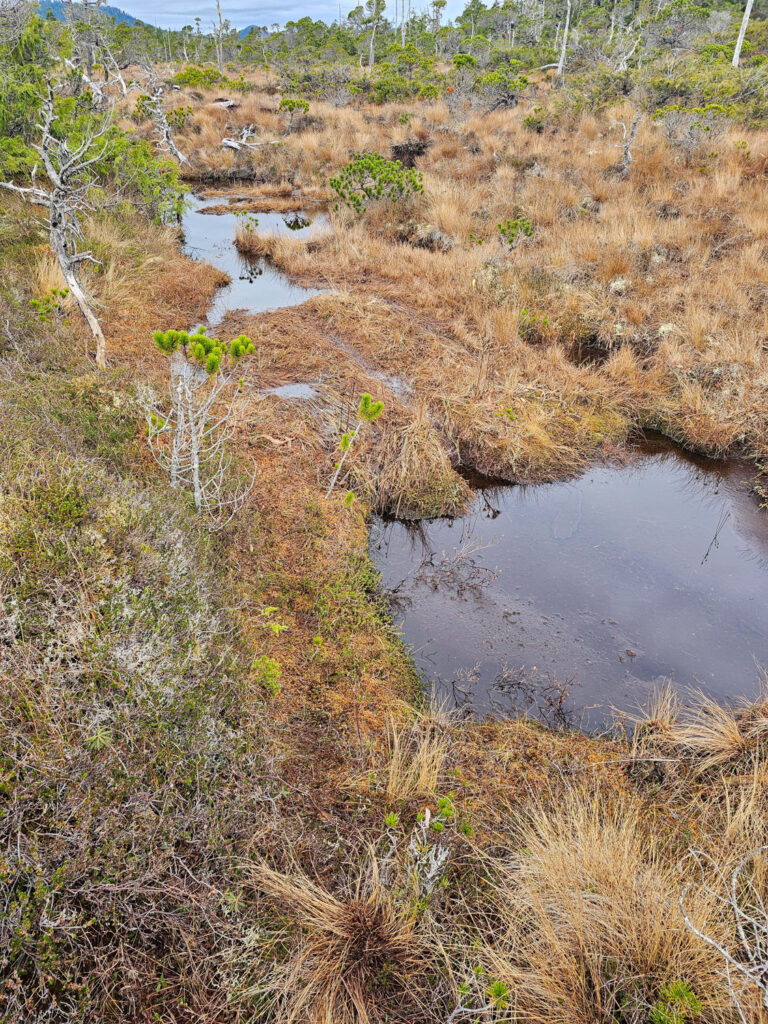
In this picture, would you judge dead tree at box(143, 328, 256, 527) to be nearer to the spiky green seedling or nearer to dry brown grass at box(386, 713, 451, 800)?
the spiky green seedling

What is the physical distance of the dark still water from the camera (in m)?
4.09

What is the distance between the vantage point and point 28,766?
75.5 inches

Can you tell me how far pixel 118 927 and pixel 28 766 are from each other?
0.62 metres

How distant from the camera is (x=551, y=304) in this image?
27.9 feet

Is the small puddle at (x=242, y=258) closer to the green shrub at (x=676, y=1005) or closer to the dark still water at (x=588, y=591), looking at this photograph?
the dark still water at (x=588, y=591)

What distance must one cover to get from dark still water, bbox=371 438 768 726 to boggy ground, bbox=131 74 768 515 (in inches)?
21.4

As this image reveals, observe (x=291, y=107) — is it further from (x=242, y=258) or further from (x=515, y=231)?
(x=515, y=231)

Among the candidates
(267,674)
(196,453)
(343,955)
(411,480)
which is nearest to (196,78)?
(411,480)

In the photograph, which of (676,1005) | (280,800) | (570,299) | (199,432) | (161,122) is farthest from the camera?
(161,122)

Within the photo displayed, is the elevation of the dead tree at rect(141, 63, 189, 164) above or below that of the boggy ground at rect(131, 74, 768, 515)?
above

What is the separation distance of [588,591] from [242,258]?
10229 millimetres

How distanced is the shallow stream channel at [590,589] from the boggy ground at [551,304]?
1.45 feet

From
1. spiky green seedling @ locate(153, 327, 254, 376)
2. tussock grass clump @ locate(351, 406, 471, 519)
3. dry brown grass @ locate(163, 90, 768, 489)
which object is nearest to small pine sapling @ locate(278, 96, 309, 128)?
dry brown grass @ locate(163, 90, 768, 489)

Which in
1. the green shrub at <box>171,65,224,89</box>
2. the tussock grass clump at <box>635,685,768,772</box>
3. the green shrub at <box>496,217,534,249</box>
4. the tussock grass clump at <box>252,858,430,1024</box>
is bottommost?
the tussock grass clump at <box>635,685,768,772</box>
